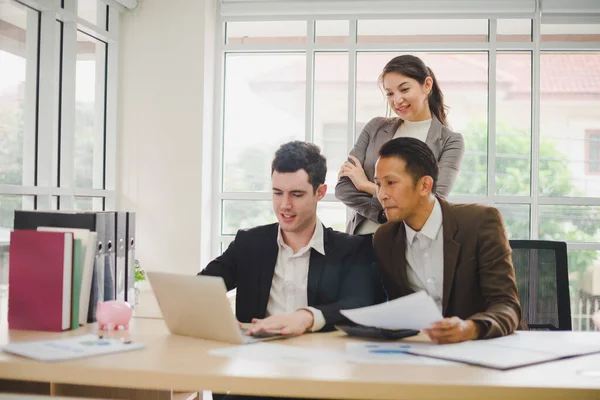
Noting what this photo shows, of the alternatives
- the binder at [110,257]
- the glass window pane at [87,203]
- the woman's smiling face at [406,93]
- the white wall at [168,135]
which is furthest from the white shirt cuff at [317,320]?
the white wall at [168,135]

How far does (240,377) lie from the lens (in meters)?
1.47

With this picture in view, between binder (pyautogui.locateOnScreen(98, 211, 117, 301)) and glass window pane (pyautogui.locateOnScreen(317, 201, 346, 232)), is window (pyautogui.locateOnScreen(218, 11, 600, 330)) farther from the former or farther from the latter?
binder (pyautogui.locateOnScreen(98, 211, 117, 301))

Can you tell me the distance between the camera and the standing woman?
119 inches

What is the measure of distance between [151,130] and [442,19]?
2252 mm

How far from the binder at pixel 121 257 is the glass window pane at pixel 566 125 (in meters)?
3.79

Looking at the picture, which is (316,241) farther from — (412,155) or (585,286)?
(585,286)

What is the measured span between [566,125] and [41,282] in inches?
171

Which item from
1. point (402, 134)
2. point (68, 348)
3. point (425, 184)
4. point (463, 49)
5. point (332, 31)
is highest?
point (332, 31)

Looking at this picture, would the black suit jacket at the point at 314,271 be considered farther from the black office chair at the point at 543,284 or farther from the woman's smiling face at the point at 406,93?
the woman's smiling face at the point at 406,93

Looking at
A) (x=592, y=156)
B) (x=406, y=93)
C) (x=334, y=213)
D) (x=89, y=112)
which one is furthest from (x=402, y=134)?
(x=592, y=156)

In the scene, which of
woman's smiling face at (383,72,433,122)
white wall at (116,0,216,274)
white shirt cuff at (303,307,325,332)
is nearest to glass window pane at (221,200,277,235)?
white wall at (116,0,216,274)

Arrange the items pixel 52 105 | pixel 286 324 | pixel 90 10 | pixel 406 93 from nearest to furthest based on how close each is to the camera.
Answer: pixel 286 324, pixel 406 93, pixel 52 105, pixel 90 10

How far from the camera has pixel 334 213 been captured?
216 inches

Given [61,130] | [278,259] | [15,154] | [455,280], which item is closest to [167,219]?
[61,130]
